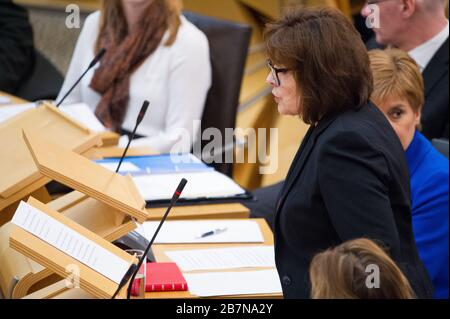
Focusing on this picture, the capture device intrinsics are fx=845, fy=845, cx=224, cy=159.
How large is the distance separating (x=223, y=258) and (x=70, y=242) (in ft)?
1.69

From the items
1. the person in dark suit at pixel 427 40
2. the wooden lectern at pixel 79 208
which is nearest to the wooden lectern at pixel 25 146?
the wooden lectern at pixel 79 208

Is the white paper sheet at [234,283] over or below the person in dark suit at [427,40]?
below

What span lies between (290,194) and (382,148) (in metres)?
0.20

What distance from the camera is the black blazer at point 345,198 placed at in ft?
4.93

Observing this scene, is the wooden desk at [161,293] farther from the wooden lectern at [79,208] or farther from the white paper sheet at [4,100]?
the white paper sheet at [4,100]

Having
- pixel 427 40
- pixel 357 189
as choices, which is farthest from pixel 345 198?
pixel 427 40

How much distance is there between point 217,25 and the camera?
3031 millimetres

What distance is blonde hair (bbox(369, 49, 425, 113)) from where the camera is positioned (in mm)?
2055

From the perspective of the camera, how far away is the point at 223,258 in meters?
1.95

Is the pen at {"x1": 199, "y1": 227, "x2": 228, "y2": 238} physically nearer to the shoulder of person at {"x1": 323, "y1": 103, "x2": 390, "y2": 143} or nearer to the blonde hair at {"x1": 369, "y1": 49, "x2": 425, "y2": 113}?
the blonde hair at {"x1": 369, "y1": 49, "x2": 425, "y2": 113}

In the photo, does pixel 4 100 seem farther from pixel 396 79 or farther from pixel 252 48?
pixel 252 48

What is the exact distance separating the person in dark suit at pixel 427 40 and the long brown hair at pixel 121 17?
2.15 ft
